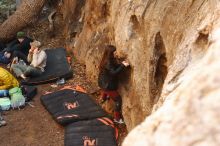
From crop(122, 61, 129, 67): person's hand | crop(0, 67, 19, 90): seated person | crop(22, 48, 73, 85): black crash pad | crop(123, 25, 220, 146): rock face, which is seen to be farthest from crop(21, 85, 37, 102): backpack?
crop(123, 25, 220, 146): rock face

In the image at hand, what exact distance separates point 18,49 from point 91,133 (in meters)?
4.53

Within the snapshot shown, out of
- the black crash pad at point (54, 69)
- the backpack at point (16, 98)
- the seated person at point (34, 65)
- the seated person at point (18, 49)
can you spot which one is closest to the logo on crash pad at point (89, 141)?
the backpack at point (16, 98)

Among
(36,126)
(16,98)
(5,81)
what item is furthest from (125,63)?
(5,81)

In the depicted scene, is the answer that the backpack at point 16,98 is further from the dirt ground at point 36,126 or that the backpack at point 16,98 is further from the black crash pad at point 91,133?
the black crash pad at point 91,133

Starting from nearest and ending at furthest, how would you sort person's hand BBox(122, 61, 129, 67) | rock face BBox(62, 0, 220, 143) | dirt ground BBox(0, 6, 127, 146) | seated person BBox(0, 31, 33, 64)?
rock face BBox(62, 0, 220, 143) → person's hand BBox(122, 61, 129, 67) → dirt ground BBox(0, 6, 127, 146) → seated person BBox(0, 31, 33, 64)

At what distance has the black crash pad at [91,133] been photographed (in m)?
8.73

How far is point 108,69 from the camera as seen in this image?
909 centimetres

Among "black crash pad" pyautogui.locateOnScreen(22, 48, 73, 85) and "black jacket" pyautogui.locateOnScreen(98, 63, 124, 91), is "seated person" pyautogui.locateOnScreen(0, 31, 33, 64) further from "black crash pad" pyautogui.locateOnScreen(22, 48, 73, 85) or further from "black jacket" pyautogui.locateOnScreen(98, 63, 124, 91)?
"black jacket" pyautogui.locateOnScreen(98, 63, 124, 91)

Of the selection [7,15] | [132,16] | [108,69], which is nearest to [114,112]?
[108,69]

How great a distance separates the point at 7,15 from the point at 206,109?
43.4 feet

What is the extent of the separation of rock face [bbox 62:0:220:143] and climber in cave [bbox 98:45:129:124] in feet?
0.58

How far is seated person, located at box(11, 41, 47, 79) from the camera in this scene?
37.3 ft

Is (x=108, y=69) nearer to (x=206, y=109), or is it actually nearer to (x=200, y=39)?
(x=200, y=39)

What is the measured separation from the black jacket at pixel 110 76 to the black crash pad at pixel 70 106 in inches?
30.3
